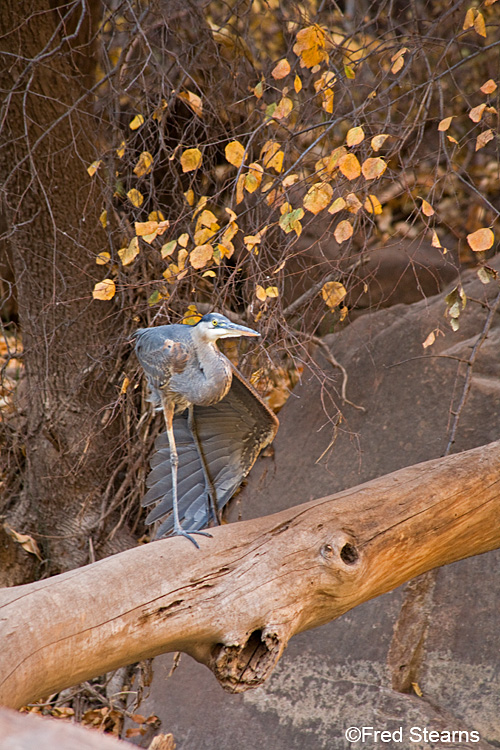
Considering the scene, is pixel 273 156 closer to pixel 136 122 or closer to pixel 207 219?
pixel 207 219

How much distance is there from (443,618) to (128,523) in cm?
160

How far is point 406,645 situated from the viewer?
2861 millimetres

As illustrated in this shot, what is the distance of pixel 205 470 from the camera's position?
2363mm

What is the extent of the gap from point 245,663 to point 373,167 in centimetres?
147

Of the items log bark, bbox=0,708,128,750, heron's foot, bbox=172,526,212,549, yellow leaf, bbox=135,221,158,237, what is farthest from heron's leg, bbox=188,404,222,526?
log bark, bbox=0,708,128,750

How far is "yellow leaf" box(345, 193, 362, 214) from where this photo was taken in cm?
239

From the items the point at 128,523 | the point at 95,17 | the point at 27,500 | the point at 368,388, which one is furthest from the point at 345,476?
the point at 95,17

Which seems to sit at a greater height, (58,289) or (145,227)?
(145,227)

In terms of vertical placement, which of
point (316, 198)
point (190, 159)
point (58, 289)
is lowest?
point (58, 289)

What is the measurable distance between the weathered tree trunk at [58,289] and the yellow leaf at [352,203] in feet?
4.08

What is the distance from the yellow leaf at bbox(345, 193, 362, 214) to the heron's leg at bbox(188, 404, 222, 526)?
826 mm

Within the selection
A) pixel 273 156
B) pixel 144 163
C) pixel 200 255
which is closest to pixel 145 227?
pixel 200 255

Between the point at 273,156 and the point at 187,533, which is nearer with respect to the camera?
the point at 187,533

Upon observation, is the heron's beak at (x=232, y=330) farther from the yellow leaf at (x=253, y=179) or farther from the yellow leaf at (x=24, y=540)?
the yellow leaf at (x=24, y=540)
